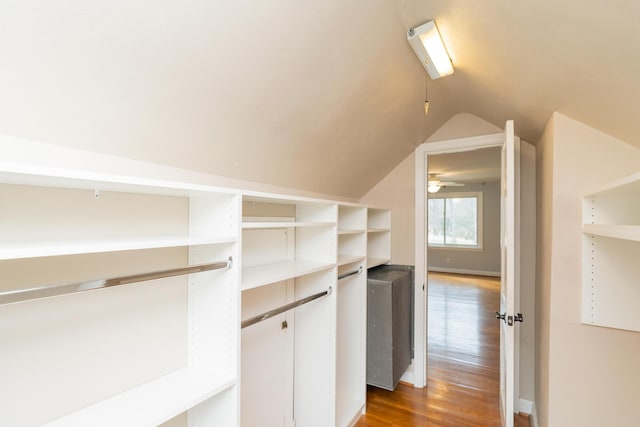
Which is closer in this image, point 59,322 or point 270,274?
point 59,322

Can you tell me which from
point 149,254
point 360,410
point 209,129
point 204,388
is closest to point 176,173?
point 209,129

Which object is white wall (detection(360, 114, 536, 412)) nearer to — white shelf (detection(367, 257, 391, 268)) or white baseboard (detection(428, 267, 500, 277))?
white shelf (detection(367, 257, 391, 268))

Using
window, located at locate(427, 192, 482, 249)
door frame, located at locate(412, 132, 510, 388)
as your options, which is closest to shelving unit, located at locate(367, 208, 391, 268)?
door frame, located at locate(412, 132, 510, 388)

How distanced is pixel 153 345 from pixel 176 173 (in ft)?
2.42

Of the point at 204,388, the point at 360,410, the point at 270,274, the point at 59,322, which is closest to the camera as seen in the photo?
the point at 59,322

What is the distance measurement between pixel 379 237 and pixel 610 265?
1.88 m

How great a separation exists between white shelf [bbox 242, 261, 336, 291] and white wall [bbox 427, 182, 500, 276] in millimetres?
7270

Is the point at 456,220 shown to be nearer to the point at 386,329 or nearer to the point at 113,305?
the point at 386,329

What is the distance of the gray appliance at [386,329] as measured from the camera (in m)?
2.61

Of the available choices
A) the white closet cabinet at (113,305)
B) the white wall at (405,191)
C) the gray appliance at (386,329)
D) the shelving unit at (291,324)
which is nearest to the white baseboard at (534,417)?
the gray appliance at (386,329)

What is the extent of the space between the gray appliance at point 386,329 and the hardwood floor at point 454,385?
21 cm

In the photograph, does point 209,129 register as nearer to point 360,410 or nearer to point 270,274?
point 270,274

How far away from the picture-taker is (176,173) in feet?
4.26

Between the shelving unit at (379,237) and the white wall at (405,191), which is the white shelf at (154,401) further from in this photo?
the white wall at (405,191)
